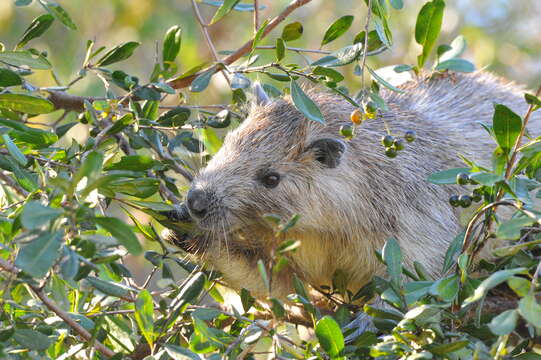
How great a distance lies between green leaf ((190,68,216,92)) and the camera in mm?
3555

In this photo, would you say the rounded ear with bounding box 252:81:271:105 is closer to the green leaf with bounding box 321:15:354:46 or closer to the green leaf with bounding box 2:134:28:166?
the green leaf with bounding box 321:15:354:46

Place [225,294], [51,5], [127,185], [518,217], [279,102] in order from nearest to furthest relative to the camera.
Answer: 1. [518,217]
2. [127,185]
3. [51,5]
4. [279,102]
5. [225,294]

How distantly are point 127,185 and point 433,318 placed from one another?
1195 millimetres

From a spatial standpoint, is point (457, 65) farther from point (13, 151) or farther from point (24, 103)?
point (13, 151)

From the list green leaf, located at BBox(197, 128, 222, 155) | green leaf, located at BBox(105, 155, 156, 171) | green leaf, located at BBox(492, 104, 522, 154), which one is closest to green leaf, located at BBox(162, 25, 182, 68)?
green leaf, located at BBox(197, 128, 222, 155)

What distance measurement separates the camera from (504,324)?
2.20 m

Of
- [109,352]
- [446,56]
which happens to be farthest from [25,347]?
[446,56]

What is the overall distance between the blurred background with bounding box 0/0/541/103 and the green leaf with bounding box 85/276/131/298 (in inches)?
225

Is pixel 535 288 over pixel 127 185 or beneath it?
beneath

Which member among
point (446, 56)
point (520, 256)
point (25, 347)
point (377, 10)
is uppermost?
point (377, 10)

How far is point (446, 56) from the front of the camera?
405 cm

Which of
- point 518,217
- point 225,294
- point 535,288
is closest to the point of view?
point 535,288

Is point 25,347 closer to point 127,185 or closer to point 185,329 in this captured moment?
point 127,185

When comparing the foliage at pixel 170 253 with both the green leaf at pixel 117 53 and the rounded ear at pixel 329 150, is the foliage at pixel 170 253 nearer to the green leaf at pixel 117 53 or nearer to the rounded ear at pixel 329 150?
the green leaf at pixel 117 53
